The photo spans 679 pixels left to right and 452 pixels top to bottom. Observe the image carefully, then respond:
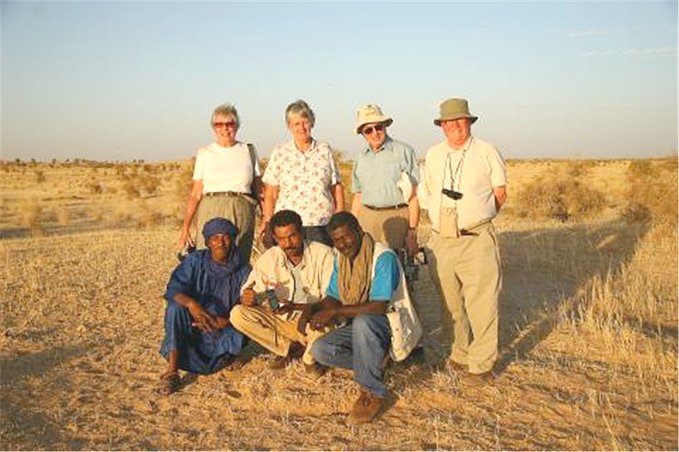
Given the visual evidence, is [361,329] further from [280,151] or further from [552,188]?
[552,188]

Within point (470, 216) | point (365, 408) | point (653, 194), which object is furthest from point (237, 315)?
point (653, 194)

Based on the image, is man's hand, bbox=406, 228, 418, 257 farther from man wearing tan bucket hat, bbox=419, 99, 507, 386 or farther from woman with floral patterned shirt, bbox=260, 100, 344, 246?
woman with floral patterned shirt, bbox=260, 100, 344, 246

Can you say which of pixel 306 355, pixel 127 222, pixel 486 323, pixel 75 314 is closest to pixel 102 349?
pixel 75 314

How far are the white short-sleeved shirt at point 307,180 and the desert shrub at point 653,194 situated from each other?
1056 centimetres

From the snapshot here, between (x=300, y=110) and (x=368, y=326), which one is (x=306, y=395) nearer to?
(x=368, y=326)

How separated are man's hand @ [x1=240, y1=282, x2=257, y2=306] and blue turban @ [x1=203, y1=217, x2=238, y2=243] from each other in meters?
0.45

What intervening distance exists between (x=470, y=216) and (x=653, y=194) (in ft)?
42.6

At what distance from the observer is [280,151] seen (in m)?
5.88

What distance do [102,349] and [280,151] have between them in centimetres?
243

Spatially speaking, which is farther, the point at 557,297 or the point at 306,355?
the point at 557,297

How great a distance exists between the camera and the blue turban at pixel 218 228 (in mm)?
5289

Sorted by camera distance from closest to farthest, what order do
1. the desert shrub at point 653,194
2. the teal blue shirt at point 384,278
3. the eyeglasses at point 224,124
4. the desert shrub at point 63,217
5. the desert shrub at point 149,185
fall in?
the teal blue shirt at point 384,278 → the eyeglasses at point 224,124 → the desert shrub at point 653,194 → the desert shrub at point 63,217 → the desert shrub at point 149,185

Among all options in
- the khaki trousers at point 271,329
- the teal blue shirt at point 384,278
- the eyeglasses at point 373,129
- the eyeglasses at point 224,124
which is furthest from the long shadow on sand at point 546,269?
the eyeglasses at point 224,124

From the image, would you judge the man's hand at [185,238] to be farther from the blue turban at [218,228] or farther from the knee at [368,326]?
the knee at [368,326]
